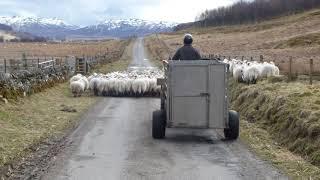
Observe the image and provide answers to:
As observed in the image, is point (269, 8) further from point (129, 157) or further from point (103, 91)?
point (129, 157)

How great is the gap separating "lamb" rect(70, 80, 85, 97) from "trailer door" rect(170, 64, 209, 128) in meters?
12.4

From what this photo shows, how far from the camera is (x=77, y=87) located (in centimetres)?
2527

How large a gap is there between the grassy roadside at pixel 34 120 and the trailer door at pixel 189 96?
2985 mm

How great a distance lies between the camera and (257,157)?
11.4 metres

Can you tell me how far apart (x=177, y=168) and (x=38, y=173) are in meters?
2.40

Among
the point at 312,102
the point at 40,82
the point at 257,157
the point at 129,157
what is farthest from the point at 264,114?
the point at 40,82

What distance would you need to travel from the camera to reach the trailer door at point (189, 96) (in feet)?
43.7

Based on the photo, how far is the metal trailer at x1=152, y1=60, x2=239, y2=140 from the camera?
1328 cm

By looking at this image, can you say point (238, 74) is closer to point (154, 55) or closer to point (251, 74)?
point (251, 74)

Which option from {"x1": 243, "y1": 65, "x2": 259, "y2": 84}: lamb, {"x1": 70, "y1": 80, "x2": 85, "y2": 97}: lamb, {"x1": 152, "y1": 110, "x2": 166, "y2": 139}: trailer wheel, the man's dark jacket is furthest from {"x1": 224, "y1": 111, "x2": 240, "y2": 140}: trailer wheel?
{"x1": 70, "y1": 80, "x2": 85, "y2": 97}: lamb

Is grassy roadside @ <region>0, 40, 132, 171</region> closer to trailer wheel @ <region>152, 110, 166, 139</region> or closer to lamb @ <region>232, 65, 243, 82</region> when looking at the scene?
trailer wheel @ <region>152, 110, 166, 139</region>

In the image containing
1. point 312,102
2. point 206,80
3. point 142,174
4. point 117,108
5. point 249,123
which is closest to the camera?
point 142,174

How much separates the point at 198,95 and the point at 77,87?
41.7 ft

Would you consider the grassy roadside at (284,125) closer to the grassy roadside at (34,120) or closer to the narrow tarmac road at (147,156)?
the narrow tarmac road at (147,156)
